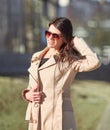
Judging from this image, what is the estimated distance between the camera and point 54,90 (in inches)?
128

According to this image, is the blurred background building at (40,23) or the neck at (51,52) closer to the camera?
the neck at (51,52)

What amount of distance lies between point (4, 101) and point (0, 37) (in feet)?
64.0

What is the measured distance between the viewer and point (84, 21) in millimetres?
33688

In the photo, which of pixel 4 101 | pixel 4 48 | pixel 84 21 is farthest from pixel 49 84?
pixel 84 21

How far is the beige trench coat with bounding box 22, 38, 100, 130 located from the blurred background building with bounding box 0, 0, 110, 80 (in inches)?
744

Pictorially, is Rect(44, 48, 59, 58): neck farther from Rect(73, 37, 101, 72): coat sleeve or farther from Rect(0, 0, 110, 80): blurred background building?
Rect(0, 0, 110, 80): blurred background building

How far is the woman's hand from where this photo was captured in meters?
3.24

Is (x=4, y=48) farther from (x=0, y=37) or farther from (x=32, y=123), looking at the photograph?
(x=32, y=123)

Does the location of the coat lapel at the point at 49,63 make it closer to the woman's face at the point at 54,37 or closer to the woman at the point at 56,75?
the woman at the point at 56,75

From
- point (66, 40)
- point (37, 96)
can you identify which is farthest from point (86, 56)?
point (37, 96)

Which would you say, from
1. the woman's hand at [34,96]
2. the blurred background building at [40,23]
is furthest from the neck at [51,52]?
the blurred background building at [40,23]

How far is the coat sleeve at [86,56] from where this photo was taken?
3277 millimetres

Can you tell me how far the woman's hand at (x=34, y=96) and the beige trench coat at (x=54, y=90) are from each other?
27 millimetres

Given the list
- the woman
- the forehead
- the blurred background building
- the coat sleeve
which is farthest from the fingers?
the blurred background building
